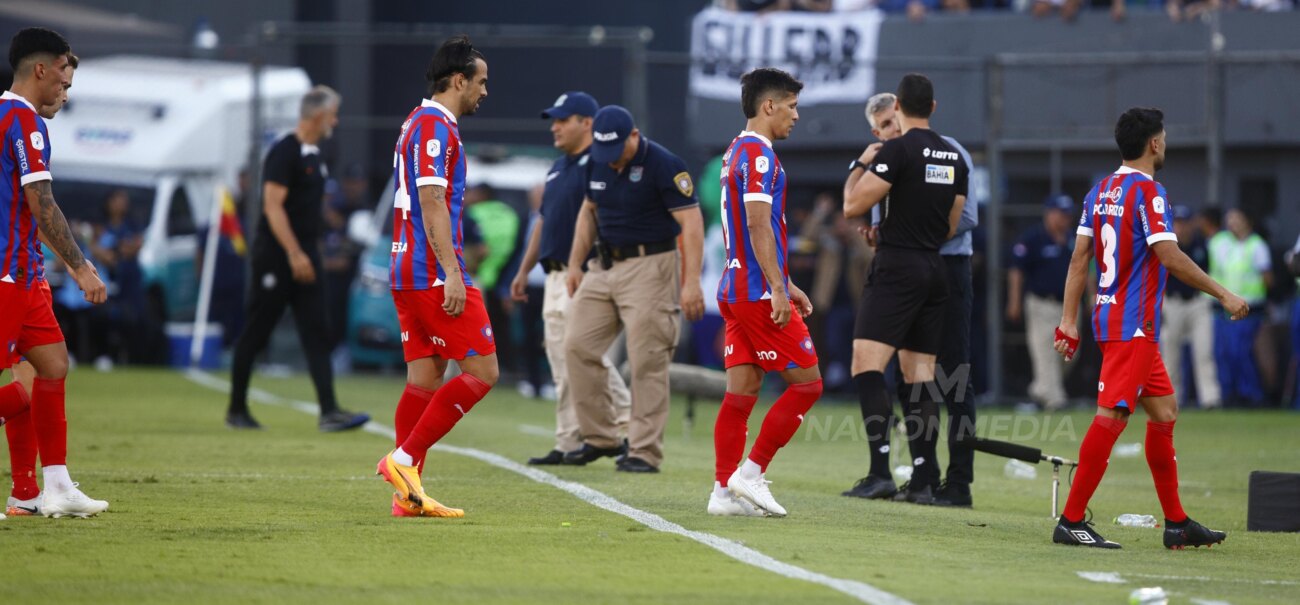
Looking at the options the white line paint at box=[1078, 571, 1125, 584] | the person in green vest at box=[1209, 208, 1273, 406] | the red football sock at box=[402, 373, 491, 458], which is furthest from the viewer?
the person in green vest at box=[1209, 208, 1273, 406]

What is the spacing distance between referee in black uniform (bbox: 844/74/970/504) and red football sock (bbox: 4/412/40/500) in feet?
13.6

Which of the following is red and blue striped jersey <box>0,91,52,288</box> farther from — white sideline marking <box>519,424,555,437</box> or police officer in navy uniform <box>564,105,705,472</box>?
white sideline marking <box>519,424,555,437</box>

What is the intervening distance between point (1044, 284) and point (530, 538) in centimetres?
1157

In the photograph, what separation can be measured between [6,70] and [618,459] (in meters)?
14.9

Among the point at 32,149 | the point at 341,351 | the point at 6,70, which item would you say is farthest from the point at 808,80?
the point at 32,149

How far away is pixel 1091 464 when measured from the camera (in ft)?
25.8

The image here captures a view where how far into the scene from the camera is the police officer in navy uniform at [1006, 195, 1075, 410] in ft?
58.4

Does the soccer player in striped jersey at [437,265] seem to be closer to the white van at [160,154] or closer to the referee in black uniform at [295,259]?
the referee in black uniform at [295,259]

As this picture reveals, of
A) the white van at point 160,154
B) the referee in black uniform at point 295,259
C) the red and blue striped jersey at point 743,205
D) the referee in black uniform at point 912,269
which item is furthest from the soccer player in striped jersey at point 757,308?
the white van at point 160,154

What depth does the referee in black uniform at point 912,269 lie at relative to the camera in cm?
927

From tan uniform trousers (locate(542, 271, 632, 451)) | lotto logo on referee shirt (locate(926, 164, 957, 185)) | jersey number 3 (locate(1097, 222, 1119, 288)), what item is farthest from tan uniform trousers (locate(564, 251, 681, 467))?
jersey number 3 (locate(1097, 222, 1119, 288))

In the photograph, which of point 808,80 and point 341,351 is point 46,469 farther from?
point 341,351

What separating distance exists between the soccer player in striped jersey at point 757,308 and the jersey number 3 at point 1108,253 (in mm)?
1338

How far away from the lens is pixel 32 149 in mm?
7531
